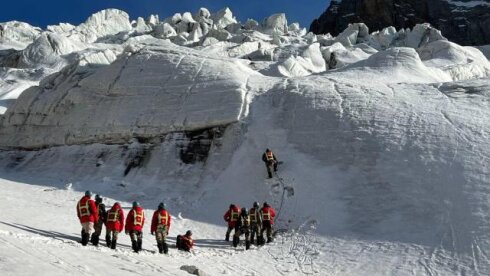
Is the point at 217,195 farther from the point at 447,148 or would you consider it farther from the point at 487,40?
the point at 487,40

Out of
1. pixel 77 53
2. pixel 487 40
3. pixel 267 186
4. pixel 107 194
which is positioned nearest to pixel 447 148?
pixel 267 186

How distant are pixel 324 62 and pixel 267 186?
4037cm

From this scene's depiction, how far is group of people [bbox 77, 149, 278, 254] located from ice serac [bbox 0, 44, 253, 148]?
33.7 feet

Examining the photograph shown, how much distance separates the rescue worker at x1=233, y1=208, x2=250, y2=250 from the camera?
2152cm

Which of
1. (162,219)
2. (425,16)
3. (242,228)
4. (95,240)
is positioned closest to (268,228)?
(242,228)

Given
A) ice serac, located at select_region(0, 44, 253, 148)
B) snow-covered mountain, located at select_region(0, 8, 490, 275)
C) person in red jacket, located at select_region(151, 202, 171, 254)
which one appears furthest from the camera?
ice serac, located at select_region(0, 44, 253, 148)

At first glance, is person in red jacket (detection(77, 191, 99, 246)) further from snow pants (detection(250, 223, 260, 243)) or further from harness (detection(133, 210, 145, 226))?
snow pants (detection(250, 223, 260, 243))

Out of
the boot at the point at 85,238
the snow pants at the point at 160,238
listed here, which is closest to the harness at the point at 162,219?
the snow pants at the point at 160,238

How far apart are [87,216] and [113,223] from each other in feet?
2.84

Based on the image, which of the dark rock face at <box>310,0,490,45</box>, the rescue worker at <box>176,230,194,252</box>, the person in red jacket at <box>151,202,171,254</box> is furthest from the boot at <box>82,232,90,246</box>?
the dark rock face at <box>310,0,490,45</box>

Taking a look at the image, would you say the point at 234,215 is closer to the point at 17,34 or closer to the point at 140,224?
the point at 140,224

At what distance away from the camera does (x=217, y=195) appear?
2761 centimetres

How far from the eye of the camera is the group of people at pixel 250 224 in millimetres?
21656

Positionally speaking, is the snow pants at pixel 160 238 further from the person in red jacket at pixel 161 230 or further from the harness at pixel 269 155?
the harness at pixel 269 155
